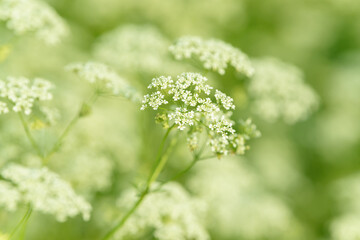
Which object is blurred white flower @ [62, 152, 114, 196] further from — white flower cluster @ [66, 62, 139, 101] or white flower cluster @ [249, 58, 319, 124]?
white flower cluster @ [249, 58, 319, 124]

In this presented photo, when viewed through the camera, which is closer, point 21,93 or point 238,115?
point 21,93

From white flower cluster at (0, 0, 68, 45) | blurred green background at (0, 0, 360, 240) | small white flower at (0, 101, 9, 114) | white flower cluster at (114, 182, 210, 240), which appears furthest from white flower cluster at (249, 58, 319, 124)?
small white flower at (0, 101, 9, 114)

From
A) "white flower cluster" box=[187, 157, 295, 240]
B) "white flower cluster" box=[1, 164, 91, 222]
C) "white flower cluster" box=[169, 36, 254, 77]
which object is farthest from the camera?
"white flower cluster" box=[187, 157, 295, 240]

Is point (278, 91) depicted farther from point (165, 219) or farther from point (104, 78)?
point (104, 78)

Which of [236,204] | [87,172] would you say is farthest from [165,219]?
[236,204]

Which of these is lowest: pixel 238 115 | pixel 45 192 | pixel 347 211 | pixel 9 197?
pixel 9 197

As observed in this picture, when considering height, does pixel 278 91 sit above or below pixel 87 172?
above

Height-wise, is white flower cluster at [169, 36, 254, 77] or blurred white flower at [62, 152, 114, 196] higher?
white flower cluster at [169, 36, 254, 77]

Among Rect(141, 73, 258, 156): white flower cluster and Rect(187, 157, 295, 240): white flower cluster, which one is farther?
Rect(187, 157, 295, 240): white flower cluster
